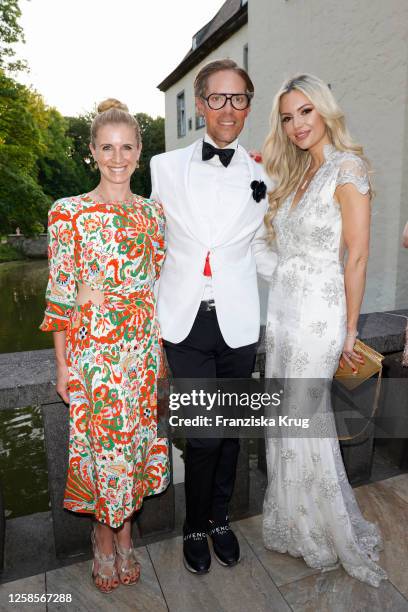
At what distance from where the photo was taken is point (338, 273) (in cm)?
232

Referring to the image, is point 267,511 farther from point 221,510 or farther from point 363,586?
point 363,586

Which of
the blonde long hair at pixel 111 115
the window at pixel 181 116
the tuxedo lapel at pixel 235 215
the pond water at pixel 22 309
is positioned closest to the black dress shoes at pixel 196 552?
the tuxedo lapel at pixel 235 215

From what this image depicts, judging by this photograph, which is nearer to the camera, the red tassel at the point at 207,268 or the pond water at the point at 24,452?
the red tassel at the point at 207,268

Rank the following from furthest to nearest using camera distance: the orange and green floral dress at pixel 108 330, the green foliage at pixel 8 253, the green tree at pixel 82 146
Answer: the green tree at pixel 82 146, the green foliage at pixel 8 253, the orange and green floral dress at pixel 108 330

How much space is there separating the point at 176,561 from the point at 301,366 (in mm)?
1334

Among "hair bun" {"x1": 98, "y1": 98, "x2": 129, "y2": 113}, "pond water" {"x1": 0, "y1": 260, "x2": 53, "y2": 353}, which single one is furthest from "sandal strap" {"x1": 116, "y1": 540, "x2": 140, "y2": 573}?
"pond water" {"x1": 0, "y1": 260, "x2": 53, "y2": 353}

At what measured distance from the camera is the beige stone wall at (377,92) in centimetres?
742

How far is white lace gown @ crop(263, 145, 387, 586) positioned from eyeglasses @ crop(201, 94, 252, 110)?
51cm

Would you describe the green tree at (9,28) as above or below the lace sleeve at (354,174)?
above

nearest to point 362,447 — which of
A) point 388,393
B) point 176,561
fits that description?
point 388,393

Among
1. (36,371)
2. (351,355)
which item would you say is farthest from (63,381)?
(351,355)

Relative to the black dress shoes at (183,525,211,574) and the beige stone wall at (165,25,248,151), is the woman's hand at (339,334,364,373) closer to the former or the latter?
the black dress shoes at (183,525,211,574)

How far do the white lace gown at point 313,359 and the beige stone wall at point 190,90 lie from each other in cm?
1304

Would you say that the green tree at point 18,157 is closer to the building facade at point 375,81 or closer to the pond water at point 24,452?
the pond water at point 24,452
